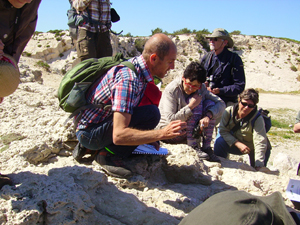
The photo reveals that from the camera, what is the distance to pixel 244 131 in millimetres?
3916

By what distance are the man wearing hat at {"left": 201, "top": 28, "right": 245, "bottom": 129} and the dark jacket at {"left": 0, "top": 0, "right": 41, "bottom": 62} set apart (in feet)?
9.81

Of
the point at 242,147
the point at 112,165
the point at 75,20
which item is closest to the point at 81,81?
the point at 112,165

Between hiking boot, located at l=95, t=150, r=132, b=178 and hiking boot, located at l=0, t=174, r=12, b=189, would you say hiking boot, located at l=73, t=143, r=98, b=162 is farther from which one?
hiking boot, located at l=0, t=174, r=12, b=189

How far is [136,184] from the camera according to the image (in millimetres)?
2393

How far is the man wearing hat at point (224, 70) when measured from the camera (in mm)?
4230

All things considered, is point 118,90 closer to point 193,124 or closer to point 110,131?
point 110,131

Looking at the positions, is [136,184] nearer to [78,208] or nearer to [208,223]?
[78,208]

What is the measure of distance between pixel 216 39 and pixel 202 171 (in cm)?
238

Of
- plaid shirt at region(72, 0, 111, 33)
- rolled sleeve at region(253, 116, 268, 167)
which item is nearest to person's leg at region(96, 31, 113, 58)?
plaid shirt at region(72, 0, 111, 33)

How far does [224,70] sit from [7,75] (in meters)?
3.43

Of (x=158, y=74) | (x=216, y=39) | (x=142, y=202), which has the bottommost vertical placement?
(x=142, y=202)

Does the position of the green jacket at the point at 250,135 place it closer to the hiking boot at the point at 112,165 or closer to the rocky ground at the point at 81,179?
the rocky ground at the point at 81,179

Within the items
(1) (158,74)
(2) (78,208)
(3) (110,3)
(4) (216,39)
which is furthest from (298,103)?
(2) (78,208)

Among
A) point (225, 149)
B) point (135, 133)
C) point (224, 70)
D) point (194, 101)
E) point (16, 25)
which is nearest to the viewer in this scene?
point (16, 25)
